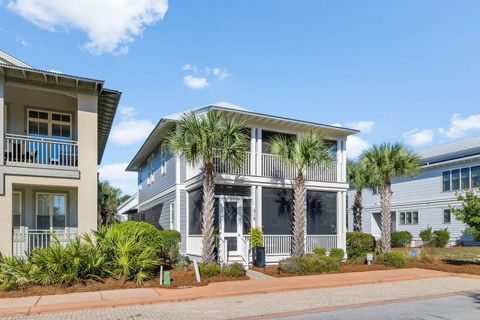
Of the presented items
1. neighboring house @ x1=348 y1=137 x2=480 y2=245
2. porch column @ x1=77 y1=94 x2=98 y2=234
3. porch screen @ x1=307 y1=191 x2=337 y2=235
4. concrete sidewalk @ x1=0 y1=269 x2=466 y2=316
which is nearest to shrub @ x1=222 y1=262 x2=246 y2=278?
concrete sidewalk @ x1=0 y1=269 x2=466 y2=316

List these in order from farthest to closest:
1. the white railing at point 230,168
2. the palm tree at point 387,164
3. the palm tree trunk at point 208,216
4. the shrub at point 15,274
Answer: the palm tree at point 387,164 → the white railing at point 230,168 → the palm tree trunk at point 208,216 → the shrub at point 15,274

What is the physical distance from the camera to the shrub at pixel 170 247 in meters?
17.0

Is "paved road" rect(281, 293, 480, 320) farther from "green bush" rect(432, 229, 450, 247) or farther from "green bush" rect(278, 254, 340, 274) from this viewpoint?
"green bush" rect(432, 229, 450, 247)

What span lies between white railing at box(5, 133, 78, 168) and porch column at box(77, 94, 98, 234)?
415 millimetres

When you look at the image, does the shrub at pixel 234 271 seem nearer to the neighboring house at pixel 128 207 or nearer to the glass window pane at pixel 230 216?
the glass window pane at pixel 230 216

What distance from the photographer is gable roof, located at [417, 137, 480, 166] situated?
1249 inches

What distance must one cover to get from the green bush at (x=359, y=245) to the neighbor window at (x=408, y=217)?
1645cm

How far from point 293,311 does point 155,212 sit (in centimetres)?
1790

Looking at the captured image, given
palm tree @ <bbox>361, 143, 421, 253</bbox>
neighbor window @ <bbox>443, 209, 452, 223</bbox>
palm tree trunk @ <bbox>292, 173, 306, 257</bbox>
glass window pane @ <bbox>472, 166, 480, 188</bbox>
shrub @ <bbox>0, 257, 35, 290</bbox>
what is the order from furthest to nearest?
neighbor window @ <bbox>443, 209, 452, 223</bbox>, glass window pane @ <bbox>472, 166, 480, 188</bbox>, palm tree @ <bbox>361, 143, 421, 253</bbox>, palm tree trunk @ <bbox>292, 173, 306, 257</bbox>, shrub @ <bbox>0, 257, 35, 290</bbox>

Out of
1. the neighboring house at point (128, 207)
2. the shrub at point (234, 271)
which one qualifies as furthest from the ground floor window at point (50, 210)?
the neighboring house at point (128, 207)

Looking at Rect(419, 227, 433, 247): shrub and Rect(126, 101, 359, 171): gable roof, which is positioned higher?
Rect(126, 101, 359, 171): gable roof

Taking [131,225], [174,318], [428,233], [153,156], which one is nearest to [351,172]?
[428,233]

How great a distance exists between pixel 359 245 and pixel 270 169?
597 cm

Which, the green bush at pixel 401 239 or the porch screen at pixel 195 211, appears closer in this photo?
the porch screen at pixel 195 211
